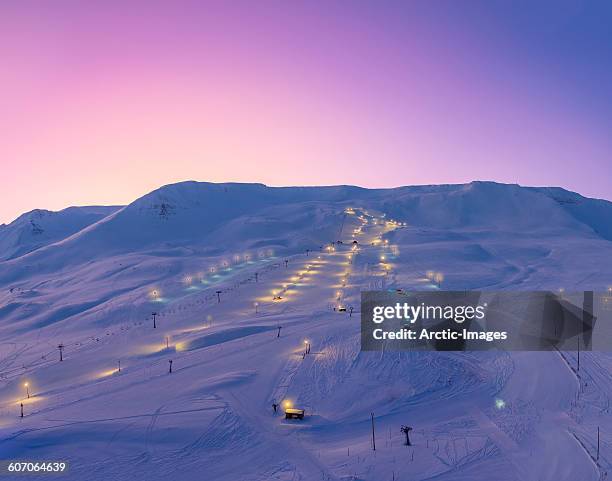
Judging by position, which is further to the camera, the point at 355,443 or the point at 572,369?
the point at 572,369

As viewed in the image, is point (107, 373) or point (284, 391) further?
point (107, 373)

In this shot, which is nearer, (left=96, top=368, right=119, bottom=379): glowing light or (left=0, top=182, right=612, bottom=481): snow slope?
(left=0, top=182, right=612, bottom=481): snow slope

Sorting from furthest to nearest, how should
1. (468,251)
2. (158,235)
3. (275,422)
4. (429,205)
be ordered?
(429,205)
(158,235)
(468,251)
(275,422)

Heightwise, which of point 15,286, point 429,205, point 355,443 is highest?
point 429,205

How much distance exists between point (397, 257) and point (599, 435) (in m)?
71.4

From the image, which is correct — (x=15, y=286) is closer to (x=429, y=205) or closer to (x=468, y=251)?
(x=468, y=251)

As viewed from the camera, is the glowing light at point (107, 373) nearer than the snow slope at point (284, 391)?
No

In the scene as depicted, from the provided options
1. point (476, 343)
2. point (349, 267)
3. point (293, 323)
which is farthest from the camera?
point (349, 267)

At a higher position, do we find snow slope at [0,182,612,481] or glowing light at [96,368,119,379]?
snow slope at [0,182,612,481]

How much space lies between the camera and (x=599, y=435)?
2491 cm

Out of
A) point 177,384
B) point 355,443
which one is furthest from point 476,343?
point 177,384

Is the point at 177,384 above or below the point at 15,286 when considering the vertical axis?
above

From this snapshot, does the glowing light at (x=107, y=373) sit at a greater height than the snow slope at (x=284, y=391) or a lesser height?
lesser

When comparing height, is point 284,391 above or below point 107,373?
above
